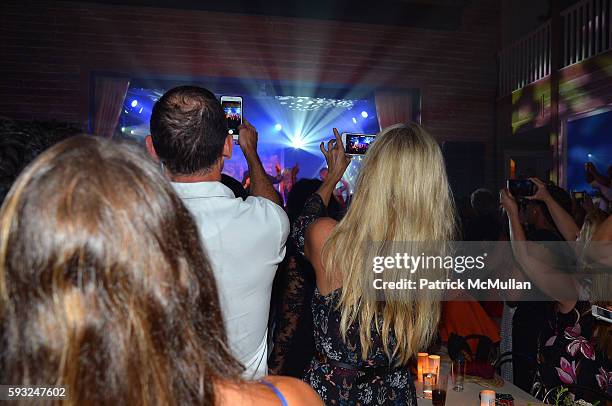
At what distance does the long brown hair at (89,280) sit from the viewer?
1.58 ft

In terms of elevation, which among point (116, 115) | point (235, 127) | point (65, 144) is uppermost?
point (116, 115)

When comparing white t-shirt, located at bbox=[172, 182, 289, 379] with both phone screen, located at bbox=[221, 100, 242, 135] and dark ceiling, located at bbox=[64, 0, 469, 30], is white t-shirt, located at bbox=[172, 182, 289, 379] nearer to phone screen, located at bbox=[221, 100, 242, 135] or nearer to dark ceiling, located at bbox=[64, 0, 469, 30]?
phone screen, located at bbox=[221, 100, 242, 135]

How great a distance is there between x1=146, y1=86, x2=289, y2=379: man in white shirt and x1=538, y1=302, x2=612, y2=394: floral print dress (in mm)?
1368

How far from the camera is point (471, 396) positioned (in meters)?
2.06

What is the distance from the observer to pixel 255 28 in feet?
22.4

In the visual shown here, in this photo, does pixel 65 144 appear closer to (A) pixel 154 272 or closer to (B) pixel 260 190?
(A) pixel 154 272

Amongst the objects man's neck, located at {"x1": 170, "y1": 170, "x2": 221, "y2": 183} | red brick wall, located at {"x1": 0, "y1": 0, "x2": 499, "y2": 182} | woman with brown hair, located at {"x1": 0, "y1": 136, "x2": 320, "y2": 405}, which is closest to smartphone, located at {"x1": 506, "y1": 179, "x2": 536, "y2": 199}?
man's neck, located at {"x1": 170, "y1": 170, "x2": 221, "y2": 183}

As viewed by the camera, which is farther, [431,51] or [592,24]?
[431,51]

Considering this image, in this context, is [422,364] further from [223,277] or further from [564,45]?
[564,45]

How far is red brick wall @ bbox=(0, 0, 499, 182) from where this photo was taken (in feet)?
21.0

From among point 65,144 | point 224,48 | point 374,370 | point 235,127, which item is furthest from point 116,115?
point 65,144

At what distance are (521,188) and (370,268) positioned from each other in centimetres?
162

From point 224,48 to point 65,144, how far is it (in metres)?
6.59

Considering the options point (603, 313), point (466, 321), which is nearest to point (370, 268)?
point (603, 313)
